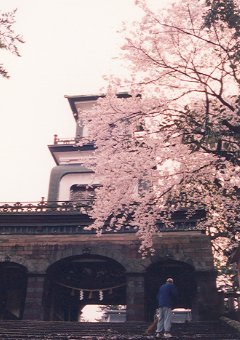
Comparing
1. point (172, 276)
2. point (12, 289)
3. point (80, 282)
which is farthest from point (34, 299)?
point (172, 276)

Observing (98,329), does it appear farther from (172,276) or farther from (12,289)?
(12,289)

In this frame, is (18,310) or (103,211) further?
(18,310)

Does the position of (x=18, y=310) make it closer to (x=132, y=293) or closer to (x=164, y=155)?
(x=132, y=293)

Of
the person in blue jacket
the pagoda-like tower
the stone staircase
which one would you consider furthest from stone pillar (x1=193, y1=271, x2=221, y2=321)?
the person in blue jacket

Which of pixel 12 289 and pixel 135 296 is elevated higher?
pixel 12 289

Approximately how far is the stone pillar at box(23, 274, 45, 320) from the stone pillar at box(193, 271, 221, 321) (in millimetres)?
6550

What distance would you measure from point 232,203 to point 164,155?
3448 mm

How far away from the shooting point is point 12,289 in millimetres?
20359

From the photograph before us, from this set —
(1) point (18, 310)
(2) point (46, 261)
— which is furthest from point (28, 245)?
(1) point (18, 310)

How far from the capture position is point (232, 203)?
1402 centimetres

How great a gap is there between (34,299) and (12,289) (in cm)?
535

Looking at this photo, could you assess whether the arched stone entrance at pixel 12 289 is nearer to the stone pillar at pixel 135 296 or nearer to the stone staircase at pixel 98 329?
the stone staircase at pixel 98 329

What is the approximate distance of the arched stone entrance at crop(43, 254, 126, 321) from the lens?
1695 cm

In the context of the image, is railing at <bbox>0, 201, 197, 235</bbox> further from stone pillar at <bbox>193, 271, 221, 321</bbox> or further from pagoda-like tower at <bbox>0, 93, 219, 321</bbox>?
stone pillar at <bbox>193, 271, 221, 321</bbox>
